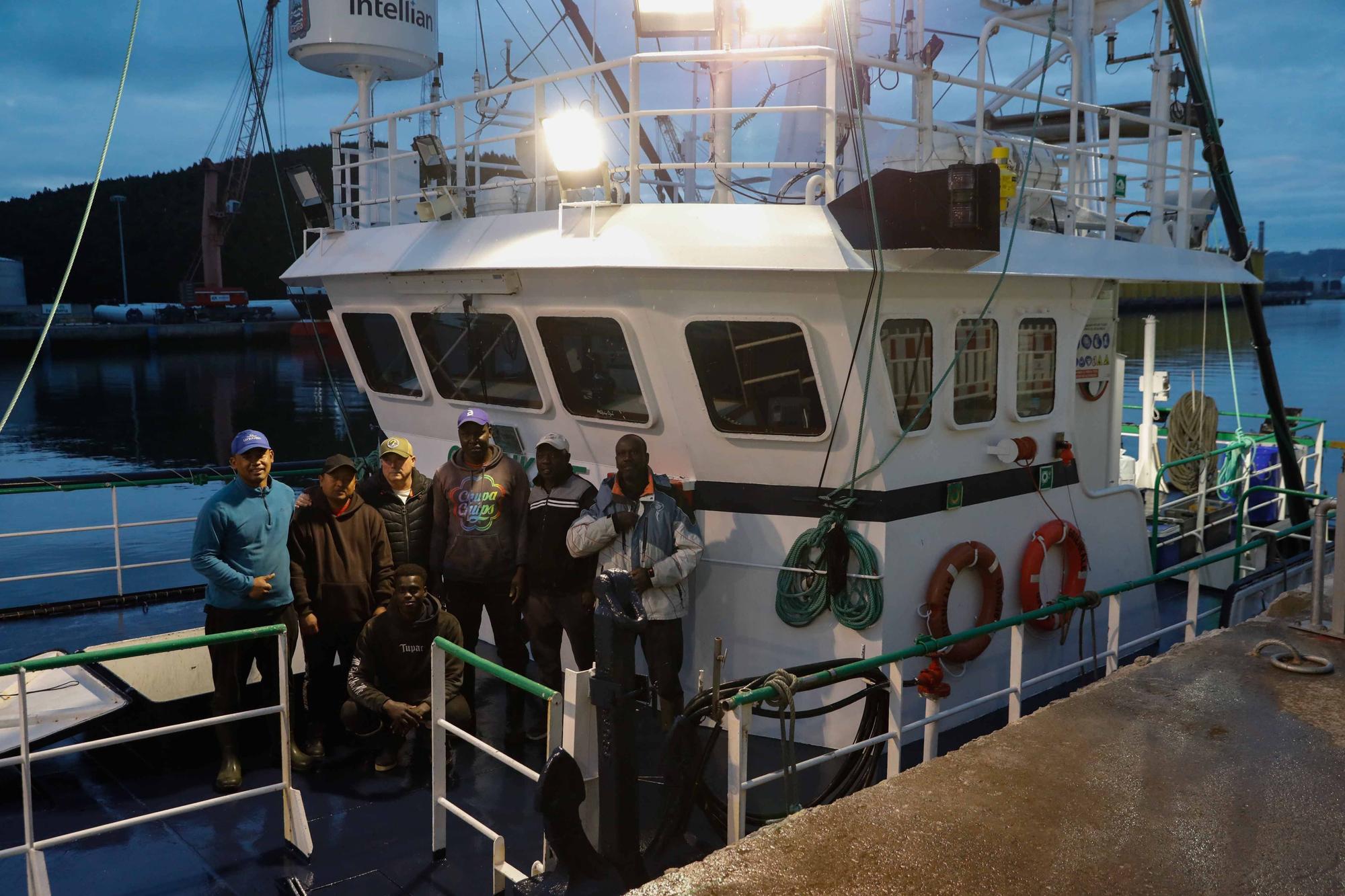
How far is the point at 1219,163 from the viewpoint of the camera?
7738 millimetres

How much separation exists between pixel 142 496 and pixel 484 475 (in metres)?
23.8

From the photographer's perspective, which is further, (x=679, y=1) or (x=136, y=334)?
(x=136, y=334)

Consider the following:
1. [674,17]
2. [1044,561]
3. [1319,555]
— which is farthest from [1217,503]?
[674,17]

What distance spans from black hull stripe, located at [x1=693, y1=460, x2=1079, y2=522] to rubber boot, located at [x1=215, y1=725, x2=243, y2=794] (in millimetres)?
2737

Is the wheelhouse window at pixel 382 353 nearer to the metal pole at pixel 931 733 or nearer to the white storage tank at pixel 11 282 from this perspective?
the metal pole at pixel 931 733

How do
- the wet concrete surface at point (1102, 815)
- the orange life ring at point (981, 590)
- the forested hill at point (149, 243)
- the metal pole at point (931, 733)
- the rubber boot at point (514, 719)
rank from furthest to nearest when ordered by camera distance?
1. the forested hill at point (149, 243)
2. the orange life ring at point (981, 590)
3. the rubber boot at point (514, 719)
4. the metal pole at point (931, 733)
5. the wet concrete surface at point (1102, 815)

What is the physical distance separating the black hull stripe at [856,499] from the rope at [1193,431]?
5.01m

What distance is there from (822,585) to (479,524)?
1.89 meters

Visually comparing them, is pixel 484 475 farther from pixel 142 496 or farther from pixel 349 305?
pixel 142 496

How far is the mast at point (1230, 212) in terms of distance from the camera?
22.7ft

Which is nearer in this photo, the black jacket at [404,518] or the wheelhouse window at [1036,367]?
the black jacket at [404,518]

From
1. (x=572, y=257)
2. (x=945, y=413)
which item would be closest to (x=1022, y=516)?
(x=945, y=413)

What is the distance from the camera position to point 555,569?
5.68m

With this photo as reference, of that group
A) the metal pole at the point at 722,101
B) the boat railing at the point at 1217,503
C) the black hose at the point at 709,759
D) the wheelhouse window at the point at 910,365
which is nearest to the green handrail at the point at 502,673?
the black hose at the point at 709,759
